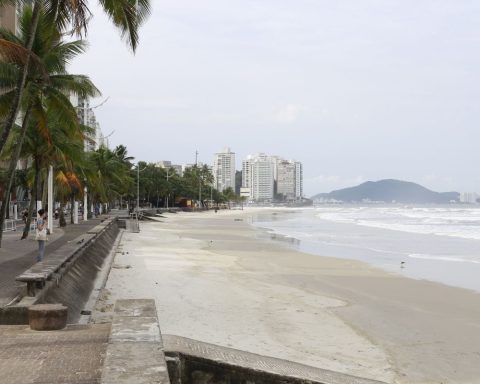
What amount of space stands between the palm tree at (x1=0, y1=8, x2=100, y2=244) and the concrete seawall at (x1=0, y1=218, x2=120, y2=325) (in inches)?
107

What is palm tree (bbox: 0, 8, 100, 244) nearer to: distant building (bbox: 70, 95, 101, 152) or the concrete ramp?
distant building (bbox: 70, 95, 101, 152)

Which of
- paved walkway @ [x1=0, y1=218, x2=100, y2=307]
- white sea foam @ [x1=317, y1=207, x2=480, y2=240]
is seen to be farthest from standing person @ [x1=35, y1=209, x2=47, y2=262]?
white sea foam @ [x1=317, y1=207, x2=480, y2=240]

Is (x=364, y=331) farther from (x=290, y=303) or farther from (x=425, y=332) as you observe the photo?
(x=290, y=303)

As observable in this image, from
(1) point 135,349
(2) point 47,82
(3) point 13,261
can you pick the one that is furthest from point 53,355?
(2) point 47,82

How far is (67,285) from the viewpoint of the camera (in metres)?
11.3

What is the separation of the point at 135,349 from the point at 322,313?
7.91m

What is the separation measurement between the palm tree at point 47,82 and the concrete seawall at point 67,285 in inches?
107

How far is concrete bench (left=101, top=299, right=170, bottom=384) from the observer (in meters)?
4.04

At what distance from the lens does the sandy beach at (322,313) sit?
8.62 meters

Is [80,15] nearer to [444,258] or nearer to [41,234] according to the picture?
[41,234]

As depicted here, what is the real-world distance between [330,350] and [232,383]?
4.29m

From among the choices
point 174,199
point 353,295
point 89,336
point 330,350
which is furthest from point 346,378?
point 174,199

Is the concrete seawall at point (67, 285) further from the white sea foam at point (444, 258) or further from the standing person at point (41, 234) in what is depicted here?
the white sea foam at point (444, 258)

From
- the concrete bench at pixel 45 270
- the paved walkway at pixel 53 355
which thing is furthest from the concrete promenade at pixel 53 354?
the concrete bench at pixel 45 270
